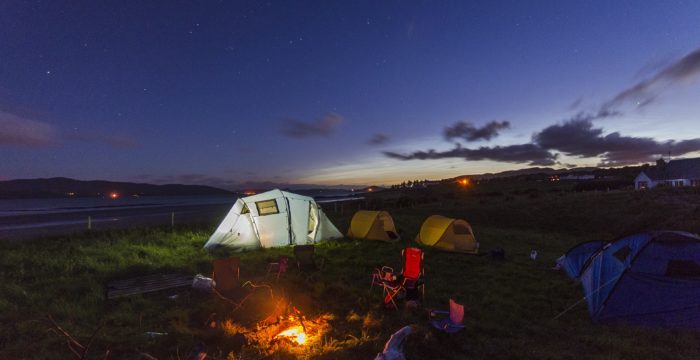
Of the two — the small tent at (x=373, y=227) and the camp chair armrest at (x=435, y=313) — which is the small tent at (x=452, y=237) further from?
the camp chair armrest at (x=435, y=313)

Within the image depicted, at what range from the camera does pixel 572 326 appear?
19.9ft

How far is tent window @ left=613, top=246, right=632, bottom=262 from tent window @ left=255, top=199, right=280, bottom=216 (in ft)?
35.7

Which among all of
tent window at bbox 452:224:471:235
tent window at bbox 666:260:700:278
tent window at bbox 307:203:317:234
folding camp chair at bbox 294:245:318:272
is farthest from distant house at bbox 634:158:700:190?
folding camp chair at bbox 294:245:318:272

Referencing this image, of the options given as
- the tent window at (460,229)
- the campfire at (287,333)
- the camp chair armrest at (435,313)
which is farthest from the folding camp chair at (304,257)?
the tent window at (460,229)

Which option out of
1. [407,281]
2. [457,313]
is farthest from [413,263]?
[457,313]

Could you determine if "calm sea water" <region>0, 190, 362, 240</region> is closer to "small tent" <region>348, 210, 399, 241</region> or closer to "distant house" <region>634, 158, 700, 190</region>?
"small tent" <region>348, 210, 399, 241</region>

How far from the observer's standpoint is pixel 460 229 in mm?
13055

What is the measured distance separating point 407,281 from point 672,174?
58.9 metres

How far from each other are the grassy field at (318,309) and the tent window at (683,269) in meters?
1.01

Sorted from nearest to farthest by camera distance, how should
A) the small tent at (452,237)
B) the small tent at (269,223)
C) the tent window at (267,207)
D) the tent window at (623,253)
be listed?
the tent window at (623,253) < the small tent at (452,237) < the small tent at (269,223) < the tent window at (267,207)

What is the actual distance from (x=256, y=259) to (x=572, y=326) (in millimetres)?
8854

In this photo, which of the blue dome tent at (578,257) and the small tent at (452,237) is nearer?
the blue dome tent at (578,257)

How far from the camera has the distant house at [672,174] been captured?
1740 inches

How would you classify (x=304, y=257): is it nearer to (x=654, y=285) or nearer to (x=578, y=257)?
(x=654, y=285)
